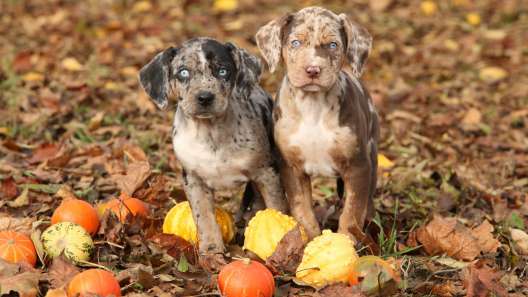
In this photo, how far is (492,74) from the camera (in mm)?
10211

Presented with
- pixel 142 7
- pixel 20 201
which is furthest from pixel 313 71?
pixel 142 7

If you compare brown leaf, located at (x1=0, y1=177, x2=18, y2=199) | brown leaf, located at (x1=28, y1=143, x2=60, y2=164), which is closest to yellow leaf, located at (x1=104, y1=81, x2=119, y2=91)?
brown leaf, located at (x1=28, y1=143, x2=60, y2=164)

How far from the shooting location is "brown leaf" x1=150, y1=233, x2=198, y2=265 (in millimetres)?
5105

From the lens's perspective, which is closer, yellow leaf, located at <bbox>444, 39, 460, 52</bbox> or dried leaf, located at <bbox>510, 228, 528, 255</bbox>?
dried leaf, located at <bbox>510, 228, 528, 255</bbox>

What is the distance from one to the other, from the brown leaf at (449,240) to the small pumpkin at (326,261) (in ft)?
2.57

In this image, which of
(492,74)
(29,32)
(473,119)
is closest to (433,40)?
(492,74)

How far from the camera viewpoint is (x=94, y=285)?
168 inches

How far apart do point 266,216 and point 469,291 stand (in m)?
1.28

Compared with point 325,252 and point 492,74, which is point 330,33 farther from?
point 492,74

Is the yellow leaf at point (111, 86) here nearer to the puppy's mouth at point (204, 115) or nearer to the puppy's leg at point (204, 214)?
the puppy's leg at point (204, 214)

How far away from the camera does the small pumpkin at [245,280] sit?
14.3 ft

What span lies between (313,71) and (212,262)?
129cm

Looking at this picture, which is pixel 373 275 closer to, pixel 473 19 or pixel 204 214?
pixel 204 214

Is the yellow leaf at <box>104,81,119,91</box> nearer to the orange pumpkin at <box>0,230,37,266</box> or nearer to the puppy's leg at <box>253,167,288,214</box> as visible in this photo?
the puppy's leg at <box>253,167,288,214</box>
